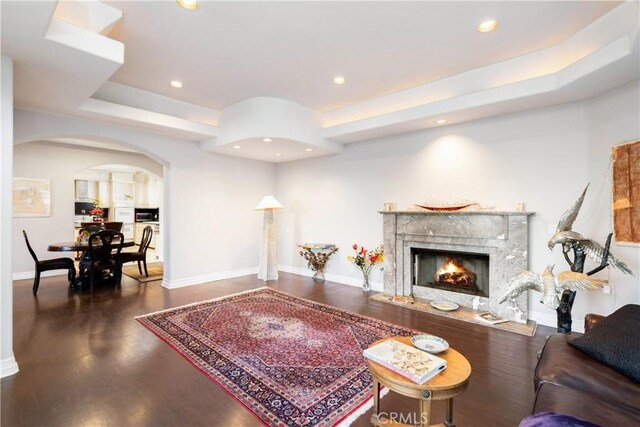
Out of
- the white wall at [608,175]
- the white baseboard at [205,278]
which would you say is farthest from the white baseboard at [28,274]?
the white wall at [608,175]

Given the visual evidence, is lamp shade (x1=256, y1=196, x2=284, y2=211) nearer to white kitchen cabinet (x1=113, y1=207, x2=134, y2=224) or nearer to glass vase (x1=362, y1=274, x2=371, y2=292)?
glass vase (x1=362, y1=274, x2=371, y2=292)

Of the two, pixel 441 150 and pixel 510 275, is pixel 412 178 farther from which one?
pixel 510 275

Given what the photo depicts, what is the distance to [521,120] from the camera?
404 centimetres

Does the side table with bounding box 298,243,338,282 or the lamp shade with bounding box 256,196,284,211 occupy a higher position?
the lamp shade with bounding box 256,196,284,211

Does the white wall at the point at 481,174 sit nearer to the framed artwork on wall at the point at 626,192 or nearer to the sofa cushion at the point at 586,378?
the framed artwork on wall at the point at 626,192

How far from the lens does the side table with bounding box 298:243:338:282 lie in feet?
19.9

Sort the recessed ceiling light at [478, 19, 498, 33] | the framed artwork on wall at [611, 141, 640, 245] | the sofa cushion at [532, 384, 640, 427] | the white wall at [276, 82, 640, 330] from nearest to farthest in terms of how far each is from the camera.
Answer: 1. the sofa cushion at [532, 384, 640, 427]
2. the framed artwork on wall at [611, 141, 640, 245]
3. the recessed ceiling light at [478, 19, 498, 33]
4. the white wall at [276, 82, 640, 330]

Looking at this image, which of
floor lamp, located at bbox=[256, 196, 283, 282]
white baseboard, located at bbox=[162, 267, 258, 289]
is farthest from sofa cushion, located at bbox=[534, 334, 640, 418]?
white baseboard, located at bbox=[162, 267, 258, 289]

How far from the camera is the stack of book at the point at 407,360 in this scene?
1.61 m

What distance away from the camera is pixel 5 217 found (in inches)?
100

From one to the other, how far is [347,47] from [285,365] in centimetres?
345

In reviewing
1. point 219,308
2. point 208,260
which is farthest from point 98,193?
point 219,308

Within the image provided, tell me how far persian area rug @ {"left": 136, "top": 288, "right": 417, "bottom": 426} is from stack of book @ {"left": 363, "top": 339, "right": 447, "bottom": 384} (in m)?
0.60

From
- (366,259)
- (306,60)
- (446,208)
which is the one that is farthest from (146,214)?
(446,208)
